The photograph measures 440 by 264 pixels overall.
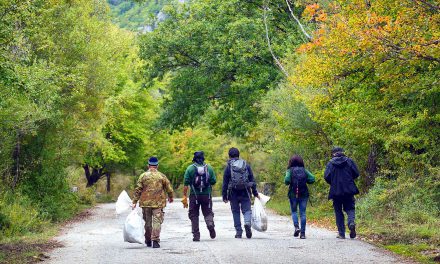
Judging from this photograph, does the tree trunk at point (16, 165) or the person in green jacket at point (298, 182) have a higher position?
the tree trunk at point (16, 165)

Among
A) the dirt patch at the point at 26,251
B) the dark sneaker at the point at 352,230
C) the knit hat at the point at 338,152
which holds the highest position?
the knit hat at the point at 338,152

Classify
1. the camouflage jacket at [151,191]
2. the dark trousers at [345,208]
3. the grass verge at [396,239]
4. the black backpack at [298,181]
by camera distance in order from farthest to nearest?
the black backpack at [298,181] → the dark trousers at [345,208] → the camouflage jacket at [151,191] → the grass verge at [396,239]

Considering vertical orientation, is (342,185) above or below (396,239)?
above

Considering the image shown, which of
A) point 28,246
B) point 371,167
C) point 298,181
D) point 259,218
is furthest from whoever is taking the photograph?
point 371,167

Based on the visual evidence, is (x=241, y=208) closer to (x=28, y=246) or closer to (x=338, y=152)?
(x=338, y=152)

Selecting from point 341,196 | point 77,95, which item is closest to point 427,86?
point 341,196

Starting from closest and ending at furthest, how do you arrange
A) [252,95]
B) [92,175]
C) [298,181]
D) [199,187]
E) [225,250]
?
[225,250] < [199,187] < [298,181] < [252,95] < [92,175]

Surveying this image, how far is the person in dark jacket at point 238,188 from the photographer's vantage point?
15781 mm

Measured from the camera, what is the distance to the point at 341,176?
50.7 ft

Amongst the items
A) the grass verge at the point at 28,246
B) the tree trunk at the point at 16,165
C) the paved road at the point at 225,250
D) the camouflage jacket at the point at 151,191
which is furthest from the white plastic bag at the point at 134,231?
the tree trunk at the point at 16,165

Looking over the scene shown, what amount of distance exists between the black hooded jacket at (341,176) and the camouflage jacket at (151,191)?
11.3 ft

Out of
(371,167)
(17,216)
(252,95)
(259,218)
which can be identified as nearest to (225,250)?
(259,218)

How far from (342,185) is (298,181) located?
3.44 ft

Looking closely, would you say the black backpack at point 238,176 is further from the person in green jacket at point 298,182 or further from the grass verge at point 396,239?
the grass verge at point 396,239
